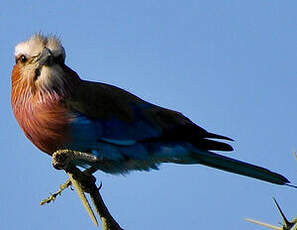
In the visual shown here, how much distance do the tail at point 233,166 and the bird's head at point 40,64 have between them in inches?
46.2

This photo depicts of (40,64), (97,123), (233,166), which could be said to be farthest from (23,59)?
(233,166)

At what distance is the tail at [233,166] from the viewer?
409 centimetres

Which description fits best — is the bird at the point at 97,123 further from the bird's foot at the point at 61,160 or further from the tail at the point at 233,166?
the bird's foot at the point at 61,160

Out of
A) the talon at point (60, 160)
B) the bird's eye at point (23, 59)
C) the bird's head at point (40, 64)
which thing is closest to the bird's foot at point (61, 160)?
the talon at point (60, 160)

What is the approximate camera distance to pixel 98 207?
8.49ft

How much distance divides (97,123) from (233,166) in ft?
3.40

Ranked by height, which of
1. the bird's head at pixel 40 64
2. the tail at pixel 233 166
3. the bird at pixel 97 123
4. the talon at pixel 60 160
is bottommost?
the talon at pixel 60 160

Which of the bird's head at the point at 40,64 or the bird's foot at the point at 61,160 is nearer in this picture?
the bird's foot at the point at 61,160

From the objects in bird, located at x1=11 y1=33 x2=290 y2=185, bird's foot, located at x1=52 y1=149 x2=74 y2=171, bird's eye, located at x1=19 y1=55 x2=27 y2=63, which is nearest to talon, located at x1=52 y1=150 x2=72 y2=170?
bird's foot, located at x1=52 y1=149 x2=74 y2=171

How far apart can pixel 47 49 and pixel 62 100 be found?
422mm

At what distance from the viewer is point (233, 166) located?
4402mm

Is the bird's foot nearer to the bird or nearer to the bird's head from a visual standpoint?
the bird

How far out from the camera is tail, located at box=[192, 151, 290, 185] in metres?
4.09

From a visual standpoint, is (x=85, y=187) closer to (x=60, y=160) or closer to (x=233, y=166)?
(x=60, y=160)
